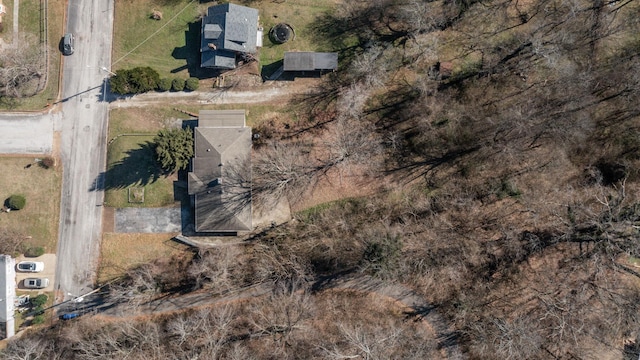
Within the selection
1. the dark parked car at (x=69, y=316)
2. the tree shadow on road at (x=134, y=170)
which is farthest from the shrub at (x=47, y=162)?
the dark parked car at (x=69, y=316)

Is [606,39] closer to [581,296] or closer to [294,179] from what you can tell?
[581,296]

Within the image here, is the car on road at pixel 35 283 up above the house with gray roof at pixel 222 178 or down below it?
below

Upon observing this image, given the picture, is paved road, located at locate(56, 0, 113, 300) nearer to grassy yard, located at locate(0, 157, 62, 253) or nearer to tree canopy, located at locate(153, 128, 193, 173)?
grassy yard, located at locate(0, 157, 62, 253)

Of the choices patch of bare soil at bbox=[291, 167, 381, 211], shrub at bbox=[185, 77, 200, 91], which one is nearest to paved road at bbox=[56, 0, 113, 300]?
shrub at bbox=[185, 77, 200, 91]

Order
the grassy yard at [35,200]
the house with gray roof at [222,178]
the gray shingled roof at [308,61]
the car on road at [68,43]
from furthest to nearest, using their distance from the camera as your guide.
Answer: the grassy yard at [35,200], the car on road at [68,43], the gray shingled roof at [308,61], the house with gray roof at [222,178]

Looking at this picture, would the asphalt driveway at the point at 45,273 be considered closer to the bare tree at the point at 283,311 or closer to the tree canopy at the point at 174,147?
the tree canopy at the point at 174,147

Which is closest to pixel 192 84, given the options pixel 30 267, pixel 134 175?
pixel 134 175

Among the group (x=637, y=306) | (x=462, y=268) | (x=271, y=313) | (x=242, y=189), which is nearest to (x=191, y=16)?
(x=242, y=189)
